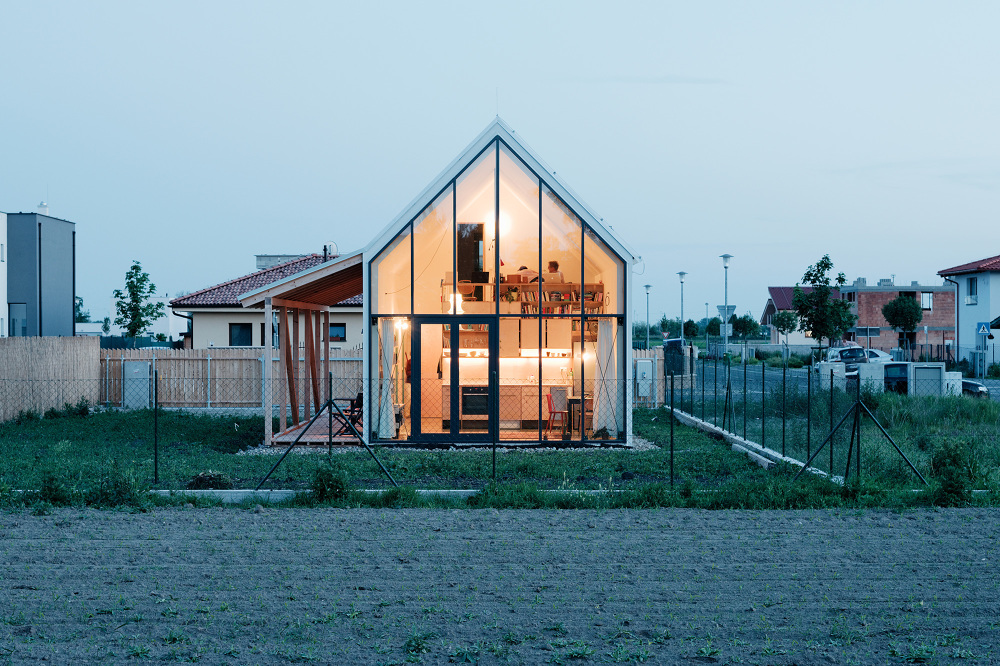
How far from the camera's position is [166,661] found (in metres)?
5.29

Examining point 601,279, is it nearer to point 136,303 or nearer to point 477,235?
point 477,235

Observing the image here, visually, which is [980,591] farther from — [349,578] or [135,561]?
[135,561]

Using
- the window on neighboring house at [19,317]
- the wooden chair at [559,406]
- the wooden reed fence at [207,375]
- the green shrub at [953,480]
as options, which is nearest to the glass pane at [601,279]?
the wooden chair at [559,406]

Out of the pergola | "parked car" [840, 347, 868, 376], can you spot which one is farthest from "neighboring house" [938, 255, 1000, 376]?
the pergola

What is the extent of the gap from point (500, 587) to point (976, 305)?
44076mm

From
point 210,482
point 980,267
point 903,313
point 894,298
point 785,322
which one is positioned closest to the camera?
point 210,482

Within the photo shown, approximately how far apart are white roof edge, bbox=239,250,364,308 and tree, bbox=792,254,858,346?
21.8 m

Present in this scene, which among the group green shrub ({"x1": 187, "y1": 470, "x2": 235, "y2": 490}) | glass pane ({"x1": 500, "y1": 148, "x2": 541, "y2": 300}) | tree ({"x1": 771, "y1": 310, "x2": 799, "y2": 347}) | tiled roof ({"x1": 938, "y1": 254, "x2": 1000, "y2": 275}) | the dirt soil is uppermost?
tiled roof ({"x1": 938, "y1": 254, "x2": 1000, "y2": 275})

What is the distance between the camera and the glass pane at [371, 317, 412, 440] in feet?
52.3

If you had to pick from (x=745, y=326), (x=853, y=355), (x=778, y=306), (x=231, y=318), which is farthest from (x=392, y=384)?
(x=778, y=306)

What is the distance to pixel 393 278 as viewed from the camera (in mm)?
16031

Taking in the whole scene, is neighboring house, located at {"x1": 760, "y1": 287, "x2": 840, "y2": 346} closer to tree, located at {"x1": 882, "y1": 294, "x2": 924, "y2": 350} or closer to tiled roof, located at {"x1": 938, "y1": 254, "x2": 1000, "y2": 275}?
tree, located at {"x1": 882, "y1": 294, "x2": 924, "y2": 350}

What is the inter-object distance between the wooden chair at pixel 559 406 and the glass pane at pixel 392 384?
263 cm

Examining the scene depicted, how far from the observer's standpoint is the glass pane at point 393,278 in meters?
16.0
